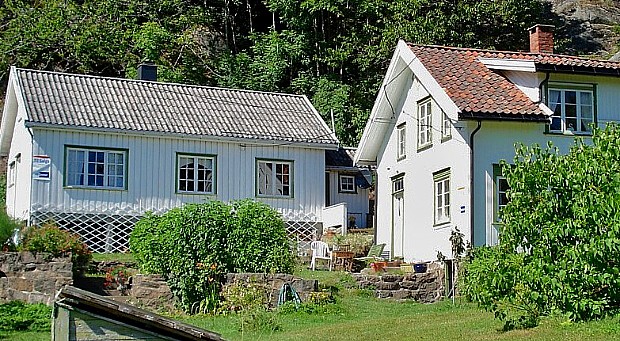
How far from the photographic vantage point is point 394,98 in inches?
1118

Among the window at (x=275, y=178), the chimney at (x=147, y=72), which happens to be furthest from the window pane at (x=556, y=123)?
the chimney at (x=147, y=72)

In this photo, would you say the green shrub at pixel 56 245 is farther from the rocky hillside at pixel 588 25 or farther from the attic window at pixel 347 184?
the rocky hillside at pixel 588 25

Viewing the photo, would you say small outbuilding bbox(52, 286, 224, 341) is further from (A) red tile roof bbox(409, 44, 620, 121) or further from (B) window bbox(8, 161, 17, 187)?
(B) window bbox(8, 161, 17, 187)

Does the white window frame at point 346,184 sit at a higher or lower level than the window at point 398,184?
higher

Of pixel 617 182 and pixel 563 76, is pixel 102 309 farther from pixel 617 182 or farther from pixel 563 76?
pixel 563 76

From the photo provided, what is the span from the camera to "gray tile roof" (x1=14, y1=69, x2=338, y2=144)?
27859 mm

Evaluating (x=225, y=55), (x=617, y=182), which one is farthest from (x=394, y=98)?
(x=225, y=55)

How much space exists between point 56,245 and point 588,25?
34844mm

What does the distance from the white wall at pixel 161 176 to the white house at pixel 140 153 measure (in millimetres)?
29

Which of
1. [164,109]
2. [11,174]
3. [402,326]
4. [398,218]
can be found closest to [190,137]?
[164,109]

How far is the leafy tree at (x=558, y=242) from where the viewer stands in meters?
14.5

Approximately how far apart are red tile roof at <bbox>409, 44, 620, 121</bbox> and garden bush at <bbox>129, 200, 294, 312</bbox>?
5.71m

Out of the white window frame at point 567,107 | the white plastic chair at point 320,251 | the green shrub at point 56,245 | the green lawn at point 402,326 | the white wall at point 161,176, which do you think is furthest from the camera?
the white wall at point 161,176

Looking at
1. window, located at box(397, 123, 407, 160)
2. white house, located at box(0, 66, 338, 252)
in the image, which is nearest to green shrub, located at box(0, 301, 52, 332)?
white house, located at box(0, 66, 338, 252)
